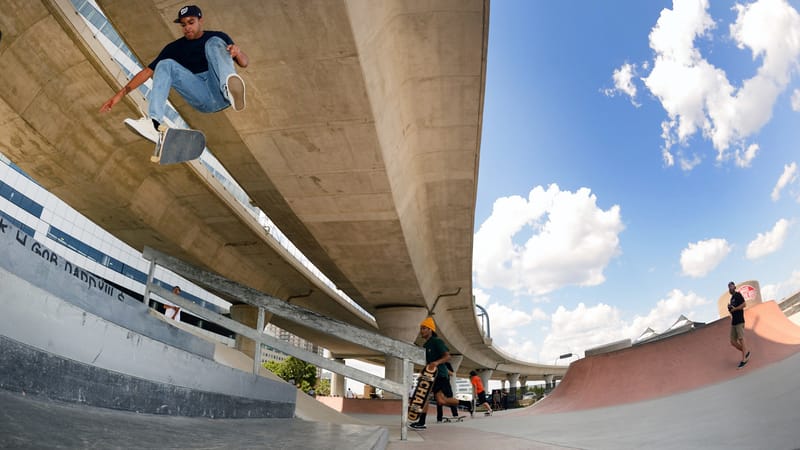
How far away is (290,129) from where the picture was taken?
9977mm

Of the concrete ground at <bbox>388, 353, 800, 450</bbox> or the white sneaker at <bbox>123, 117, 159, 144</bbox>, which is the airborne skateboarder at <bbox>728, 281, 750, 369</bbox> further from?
the white sneaker at <bbox>123, 117, 159, 144</bbox>

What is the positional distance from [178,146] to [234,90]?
107cm

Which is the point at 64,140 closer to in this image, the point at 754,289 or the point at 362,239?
the point at 362,239

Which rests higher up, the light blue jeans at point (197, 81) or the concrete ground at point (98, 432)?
the light blue jeans at point (197, 81)

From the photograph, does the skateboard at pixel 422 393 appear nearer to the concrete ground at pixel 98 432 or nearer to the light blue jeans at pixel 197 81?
the concrete ground at pixel 98 432

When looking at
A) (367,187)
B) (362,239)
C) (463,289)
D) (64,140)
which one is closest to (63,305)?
(367,187)

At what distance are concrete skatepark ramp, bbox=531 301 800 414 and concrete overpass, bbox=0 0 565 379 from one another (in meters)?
6.93

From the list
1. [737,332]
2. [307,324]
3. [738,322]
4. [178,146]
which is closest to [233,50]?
[178,146]

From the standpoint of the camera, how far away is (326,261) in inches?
768

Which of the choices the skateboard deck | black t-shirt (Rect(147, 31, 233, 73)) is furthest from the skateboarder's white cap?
the skateboard deck

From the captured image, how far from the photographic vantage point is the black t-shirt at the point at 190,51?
14.3 feet

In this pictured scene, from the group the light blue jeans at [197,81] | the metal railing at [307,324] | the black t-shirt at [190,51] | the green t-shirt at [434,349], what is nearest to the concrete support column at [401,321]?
the green t-shirt at [434,349]

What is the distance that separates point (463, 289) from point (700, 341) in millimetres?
17560

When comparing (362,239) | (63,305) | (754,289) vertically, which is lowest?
(63,305)
